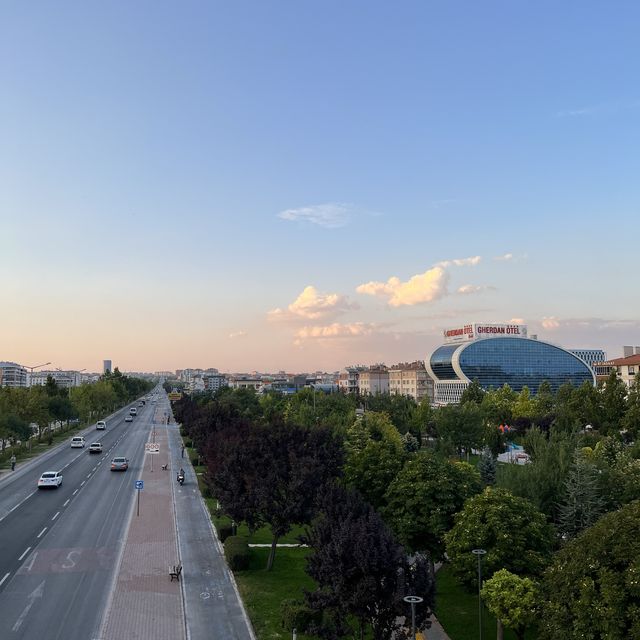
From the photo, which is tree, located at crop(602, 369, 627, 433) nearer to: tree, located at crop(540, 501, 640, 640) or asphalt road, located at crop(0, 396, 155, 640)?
asphalt road, located at crop(0, 396, 155, 640)

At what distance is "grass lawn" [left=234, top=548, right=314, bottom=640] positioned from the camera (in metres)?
20.6

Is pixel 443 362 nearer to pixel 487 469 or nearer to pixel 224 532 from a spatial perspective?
pixel 487 469

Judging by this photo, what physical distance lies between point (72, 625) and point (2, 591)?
4928 millimetres

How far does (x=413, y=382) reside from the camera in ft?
603

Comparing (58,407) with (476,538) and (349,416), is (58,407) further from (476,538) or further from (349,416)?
(476,538)

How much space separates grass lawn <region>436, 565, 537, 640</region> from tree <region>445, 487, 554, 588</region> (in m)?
1.79

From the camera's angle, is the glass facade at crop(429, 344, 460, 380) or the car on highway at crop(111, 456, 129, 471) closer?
the car on highway at crop(111, 456, 129, 471)

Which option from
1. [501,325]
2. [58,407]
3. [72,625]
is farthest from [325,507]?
[501,325]

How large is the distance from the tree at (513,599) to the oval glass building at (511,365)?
14115 centimetres

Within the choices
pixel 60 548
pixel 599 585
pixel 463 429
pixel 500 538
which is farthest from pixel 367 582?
pixel 463 429

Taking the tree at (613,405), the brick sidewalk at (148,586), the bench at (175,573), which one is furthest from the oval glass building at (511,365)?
the bench at (175,573)

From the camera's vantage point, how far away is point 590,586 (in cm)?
1350

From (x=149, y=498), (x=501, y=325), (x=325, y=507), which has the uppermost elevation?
(x=501, y=325)

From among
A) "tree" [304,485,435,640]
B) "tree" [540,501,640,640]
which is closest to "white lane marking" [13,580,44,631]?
"tree" [304,485,435,640]
